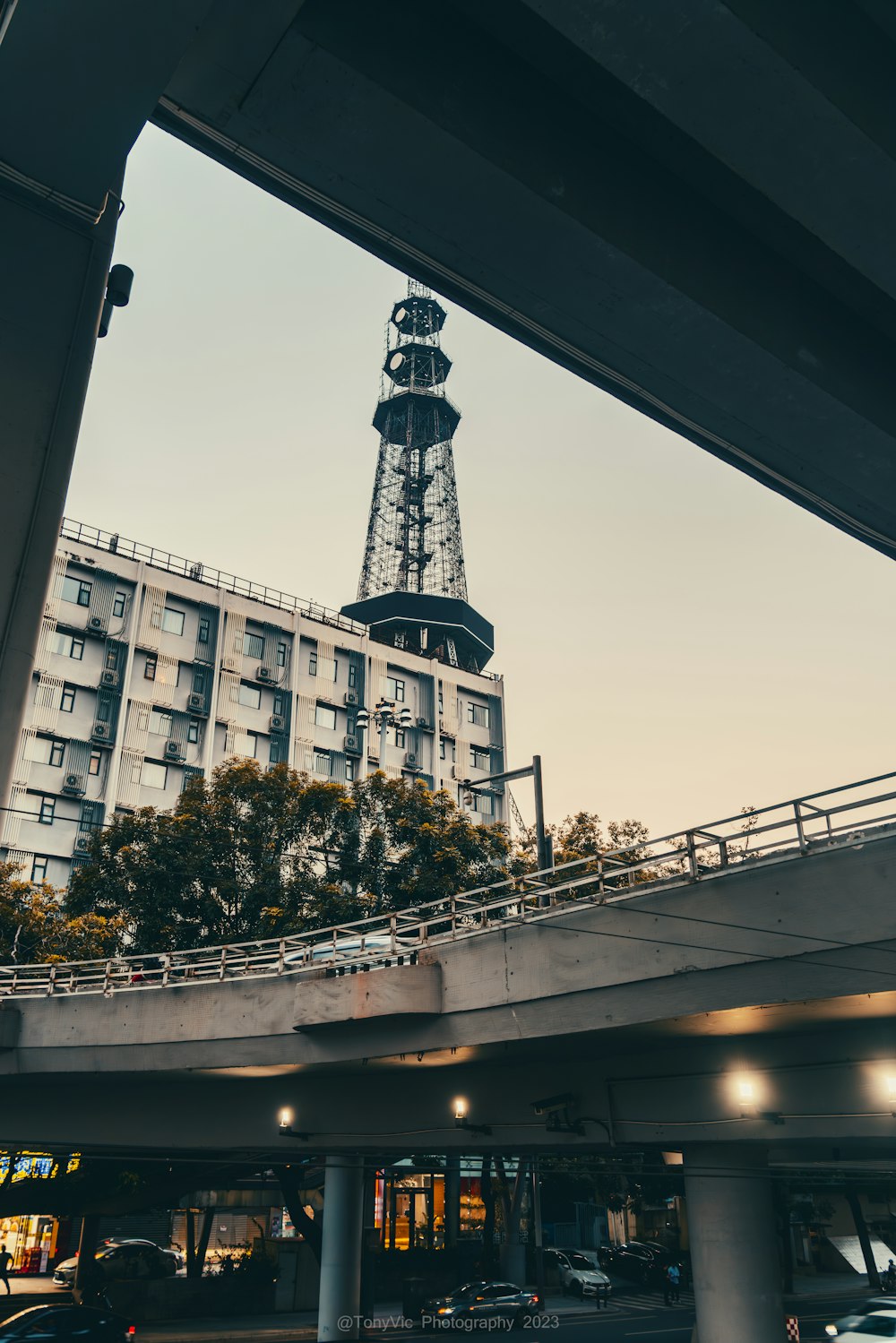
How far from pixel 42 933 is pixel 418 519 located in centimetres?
6408

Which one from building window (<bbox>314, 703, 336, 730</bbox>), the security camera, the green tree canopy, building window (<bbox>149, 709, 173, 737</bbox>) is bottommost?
the security camera

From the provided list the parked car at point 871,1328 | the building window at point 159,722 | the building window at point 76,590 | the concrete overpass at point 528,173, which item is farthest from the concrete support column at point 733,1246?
the building window at point 76,590

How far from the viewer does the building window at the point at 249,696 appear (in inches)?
2621

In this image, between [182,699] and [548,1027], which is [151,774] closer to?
[182,699]

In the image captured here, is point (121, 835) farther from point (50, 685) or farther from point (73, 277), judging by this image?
point (73, 277)

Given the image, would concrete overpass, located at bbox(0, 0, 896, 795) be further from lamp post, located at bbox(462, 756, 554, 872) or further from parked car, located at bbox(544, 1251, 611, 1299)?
parked car, located at bbox(544, 1251, 611, 1299)

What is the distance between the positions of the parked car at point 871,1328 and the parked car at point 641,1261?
26.8 meters

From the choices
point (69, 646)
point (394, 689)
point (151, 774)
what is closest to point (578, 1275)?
point (151, 774)

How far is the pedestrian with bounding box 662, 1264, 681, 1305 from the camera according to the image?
42.7 meters

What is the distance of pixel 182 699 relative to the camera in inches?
2527

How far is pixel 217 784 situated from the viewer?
41250mm

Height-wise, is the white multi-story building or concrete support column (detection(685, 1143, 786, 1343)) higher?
the white multi-story building

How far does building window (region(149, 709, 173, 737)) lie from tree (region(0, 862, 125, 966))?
26.2 metres

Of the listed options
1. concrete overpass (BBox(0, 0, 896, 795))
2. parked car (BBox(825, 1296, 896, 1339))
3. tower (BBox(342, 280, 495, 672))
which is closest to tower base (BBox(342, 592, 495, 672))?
tower (BBox(342, 280, 495, 672))
